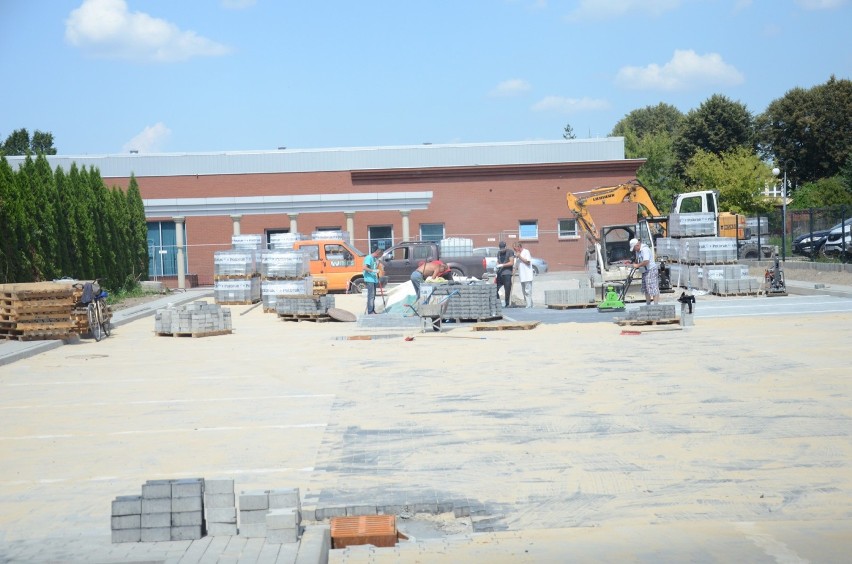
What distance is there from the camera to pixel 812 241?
125ft

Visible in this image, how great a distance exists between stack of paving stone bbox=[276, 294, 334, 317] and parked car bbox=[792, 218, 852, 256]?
21194mm

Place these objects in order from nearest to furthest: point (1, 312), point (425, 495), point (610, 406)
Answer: point (425, 495), point (610, 406), point (1, 312)

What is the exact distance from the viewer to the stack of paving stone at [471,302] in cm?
2367

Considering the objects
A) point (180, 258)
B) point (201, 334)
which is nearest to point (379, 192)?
point (180, 258)

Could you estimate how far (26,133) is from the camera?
4112 inches

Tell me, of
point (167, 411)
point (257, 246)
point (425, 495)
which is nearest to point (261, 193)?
point (257, 246)

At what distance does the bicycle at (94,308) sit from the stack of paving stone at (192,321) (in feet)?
3.93

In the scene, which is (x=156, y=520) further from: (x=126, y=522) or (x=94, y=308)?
(x=94, y=308)

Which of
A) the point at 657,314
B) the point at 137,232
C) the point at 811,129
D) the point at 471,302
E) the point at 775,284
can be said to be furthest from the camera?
the point at 811,129

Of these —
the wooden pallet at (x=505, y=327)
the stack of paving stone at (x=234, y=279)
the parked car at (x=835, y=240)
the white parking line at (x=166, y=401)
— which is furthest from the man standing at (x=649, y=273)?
the parked car at (x=835, y=240)

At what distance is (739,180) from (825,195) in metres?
5.43

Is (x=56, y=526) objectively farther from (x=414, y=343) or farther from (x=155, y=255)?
(x=155, y=255)

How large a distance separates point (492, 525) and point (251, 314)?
2337 centimetres

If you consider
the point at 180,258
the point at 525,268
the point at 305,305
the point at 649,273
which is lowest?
the point at 305,305
